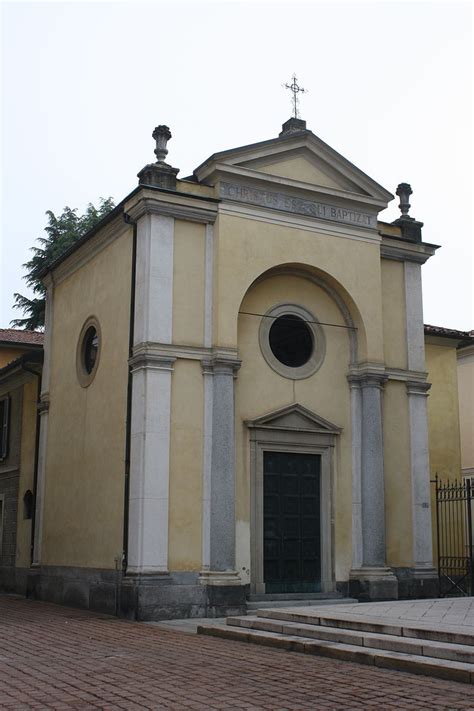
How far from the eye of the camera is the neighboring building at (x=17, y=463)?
69.2ft

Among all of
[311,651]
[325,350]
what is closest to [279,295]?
[325,350]

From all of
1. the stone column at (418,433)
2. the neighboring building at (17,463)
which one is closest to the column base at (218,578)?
the stone column at (418,433)

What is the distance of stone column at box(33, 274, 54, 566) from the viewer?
19.1 m

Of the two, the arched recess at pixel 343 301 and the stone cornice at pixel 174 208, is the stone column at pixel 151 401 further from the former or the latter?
the arched recess at pixel 343 301

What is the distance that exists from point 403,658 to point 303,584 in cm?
656

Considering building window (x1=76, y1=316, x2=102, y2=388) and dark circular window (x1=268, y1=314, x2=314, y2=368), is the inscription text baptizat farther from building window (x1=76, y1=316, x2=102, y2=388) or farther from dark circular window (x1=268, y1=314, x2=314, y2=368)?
building window (x1=76, y1=316, x2=102, y2=388)

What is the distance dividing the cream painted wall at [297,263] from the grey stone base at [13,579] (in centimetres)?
908

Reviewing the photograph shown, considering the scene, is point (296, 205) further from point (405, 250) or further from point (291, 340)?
point (405, 250)

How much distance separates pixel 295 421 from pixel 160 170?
5119mm

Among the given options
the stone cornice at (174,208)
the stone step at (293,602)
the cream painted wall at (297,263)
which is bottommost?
the stone step at (293,602)

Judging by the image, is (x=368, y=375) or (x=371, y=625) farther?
(x=368, y=375)

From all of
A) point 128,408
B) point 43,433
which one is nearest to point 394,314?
point 128,408

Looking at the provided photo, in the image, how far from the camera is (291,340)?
55.2 feet

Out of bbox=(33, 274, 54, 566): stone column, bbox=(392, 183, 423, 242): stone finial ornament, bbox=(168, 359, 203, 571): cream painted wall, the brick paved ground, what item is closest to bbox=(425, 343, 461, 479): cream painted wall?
bbox=(392, 183, 423, 242): stone finial ornament
